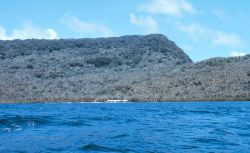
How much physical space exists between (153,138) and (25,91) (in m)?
83.6

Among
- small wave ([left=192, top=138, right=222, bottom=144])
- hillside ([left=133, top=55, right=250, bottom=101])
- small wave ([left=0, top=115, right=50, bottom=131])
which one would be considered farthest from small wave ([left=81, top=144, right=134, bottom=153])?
hillside ([left=133, top=55, right=250, bottom=101])

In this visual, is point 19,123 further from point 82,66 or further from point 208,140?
point 82,66

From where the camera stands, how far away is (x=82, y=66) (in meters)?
131

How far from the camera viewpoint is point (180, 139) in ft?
74.1

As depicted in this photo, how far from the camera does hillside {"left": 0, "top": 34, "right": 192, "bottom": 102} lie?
10288 centimetres

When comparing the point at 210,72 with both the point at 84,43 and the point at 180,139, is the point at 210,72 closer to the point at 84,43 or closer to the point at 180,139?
the point at 84,43

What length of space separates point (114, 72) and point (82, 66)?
33.5 feet

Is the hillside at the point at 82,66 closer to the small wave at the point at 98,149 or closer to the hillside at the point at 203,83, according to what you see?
the hillside at the point at 203,83

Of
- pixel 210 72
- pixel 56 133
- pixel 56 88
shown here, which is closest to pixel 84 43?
pixel 56 88

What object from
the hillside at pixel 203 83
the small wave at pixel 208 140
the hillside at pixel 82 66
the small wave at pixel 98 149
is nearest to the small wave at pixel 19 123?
the small wave at pixel 98 149

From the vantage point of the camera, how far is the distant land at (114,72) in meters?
95.9

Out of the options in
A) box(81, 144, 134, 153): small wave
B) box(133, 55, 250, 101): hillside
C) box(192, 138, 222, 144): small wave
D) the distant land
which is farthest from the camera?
the distant land

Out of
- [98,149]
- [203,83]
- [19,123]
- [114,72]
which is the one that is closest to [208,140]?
[98,149]

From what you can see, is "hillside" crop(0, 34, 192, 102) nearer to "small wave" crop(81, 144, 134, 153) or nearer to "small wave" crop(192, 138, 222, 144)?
"small wave" crop(192, 138, 222, 144)
